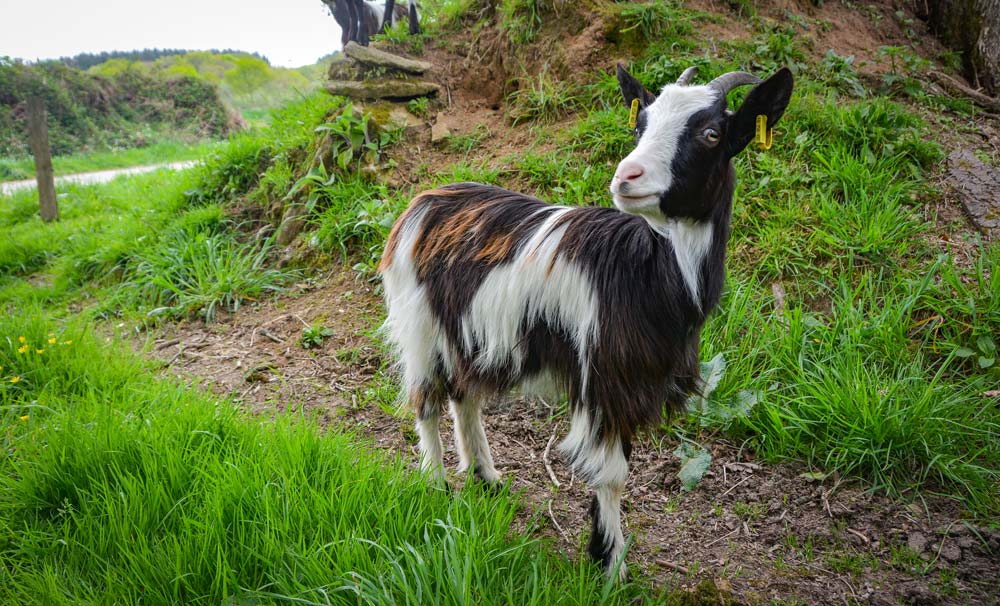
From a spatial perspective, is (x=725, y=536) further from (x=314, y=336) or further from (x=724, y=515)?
(x=314, y=336)

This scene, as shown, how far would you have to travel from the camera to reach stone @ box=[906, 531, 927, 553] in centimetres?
214

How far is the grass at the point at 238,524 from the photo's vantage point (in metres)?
1.72

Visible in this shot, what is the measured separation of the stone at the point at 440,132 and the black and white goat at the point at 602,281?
7.98 ft

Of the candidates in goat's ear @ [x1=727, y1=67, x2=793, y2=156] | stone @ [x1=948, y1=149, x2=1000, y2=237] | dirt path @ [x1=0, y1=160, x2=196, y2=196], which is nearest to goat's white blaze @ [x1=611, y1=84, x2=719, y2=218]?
goat's ear @ [x1=727, y1=67, x2=793, y2=156]

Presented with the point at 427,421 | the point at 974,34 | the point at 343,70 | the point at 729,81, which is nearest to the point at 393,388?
the point at 427,421

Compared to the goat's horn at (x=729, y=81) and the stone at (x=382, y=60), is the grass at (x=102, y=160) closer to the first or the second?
the stone at (x=382, y=60)

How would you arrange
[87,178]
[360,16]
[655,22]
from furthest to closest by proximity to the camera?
[87,178] → [360,16] → [655,22]

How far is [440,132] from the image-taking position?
15.7 ft

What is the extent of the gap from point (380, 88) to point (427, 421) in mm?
3343

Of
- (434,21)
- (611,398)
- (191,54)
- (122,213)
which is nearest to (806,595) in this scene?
(611,398)

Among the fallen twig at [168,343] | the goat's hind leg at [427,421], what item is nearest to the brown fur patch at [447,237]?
the goat's hind leg at [427,421]

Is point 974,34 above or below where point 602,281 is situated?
above

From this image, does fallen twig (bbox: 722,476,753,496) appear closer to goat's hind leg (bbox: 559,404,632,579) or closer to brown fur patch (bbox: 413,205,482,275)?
goat's hind leg (bbox: 559,404,632,579)

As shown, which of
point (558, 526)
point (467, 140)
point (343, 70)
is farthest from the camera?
point (343, 70)
